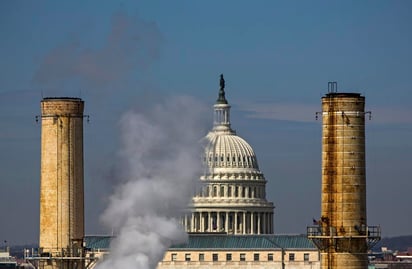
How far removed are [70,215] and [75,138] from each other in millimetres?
5210

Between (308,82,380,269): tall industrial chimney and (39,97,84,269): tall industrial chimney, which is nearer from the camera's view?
(308,82,380,269): tall industrial chimney

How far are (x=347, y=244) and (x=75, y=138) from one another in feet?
75.6

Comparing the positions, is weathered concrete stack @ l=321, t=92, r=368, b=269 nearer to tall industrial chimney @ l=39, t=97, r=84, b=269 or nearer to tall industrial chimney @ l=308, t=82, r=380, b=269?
tall industrial chimney @ l=308, t=82, r=380, b=269

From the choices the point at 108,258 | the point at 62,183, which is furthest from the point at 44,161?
the point at 108,258

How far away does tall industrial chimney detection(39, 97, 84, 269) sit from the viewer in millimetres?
150750

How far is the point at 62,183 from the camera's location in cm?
15088

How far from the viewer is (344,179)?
451ft

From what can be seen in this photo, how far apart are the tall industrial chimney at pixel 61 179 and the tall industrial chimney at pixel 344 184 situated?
2033 cm

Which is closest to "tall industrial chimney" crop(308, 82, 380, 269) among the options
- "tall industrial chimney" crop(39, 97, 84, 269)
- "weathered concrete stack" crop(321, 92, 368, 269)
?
"weathered concrete stack" crop(321, 92, 368, 269)

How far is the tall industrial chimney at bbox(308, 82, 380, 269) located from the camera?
137500mm

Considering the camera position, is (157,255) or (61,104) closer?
(157,255)

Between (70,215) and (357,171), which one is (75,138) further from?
(357,171)

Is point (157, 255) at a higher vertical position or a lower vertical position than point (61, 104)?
lower

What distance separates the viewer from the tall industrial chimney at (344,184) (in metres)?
138
